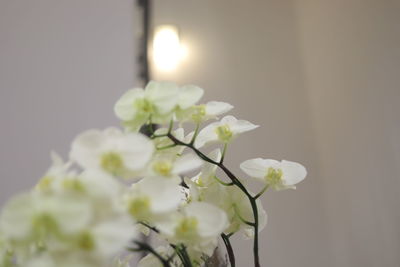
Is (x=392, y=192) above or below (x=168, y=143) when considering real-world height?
below

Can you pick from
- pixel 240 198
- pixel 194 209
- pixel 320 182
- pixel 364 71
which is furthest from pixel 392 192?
pixel 194 209

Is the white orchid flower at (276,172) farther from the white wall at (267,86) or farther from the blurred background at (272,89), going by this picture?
the white wall at (267,86)

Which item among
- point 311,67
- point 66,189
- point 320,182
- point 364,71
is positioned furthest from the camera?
point 311,67

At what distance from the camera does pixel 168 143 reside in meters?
0.36

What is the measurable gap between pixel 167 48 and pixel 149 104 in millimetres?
912

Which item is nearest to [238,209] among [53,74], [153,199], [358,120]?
[153,199]

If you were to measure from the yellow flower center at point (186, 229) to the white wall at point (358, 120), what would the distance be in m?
0.87

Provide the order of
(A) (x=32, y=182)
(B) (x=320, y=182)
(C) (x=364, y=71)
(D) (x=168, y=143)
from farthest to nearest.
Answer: (B) (x=320, y=182)
(C) (x=364, y=71)
(A) (x=32, y=182)
(D) (x=168, y=143)

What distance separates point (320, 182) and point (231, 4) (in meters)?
0.76

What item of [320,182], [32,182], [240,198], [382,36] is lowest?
[320,182]

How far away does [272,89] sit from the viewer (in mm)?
1256

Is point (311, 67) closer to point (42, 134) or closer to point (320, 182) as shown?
point (320, 182)

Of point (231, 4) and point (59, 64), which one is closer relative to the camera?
point (59, 64)

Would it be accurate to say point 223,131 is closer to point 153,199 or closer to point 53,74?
point 153,199
